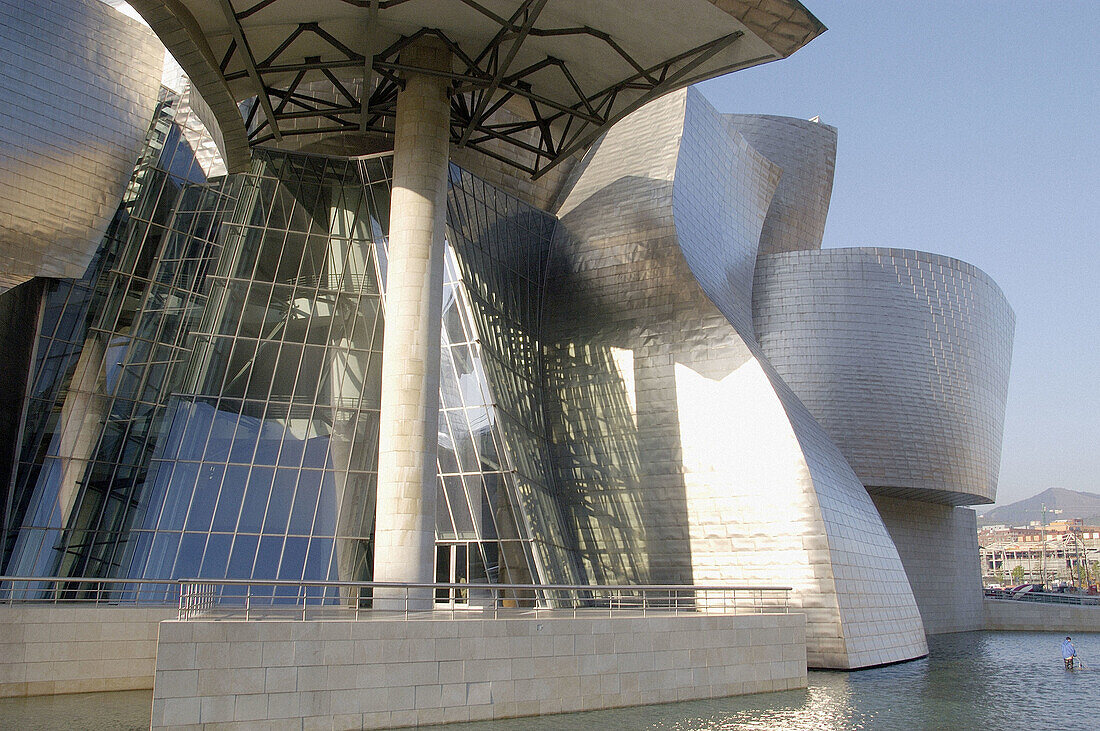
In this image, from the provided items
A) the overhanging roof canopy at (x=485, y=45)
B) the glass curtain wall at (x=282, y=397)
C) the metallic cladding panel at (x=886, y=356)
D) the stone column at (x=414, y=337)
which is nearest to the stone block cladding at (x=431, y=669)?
the stone column at (x=414, y=337)

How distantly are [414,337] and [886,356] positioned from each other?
21301mm

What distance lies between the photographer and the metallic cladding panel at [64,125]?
74.4 ft

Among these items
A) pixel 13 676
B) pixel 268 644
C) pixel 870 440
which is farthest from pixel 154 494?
pixel 870 440

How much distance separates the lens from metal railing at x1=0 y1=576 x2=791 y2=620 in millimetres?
14773

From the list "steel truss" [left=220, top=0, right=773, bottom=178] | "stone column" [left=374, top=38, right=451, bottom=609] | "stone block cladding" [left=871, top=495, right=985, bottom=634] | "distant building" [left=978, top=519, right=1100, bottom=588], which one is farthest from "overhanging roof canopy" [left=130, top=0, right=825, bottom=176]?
"distant building" [left=978, top=519, right=1100, bottom=588]

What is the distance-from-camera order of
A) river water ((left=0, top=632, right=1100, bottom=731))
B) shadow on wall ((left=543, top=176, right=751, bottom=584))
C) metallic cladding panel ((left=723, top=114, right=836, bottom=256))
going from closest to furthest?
river water ((left=0, top=632, right=1100, bottom=731)), shadow on wall ((left=543, top=176, right=751, bottom=584)), metallic cladding panel ((left=723, top=114, right=836, bottom=256))

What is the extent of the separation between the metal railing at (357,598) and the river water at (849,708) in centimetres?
193

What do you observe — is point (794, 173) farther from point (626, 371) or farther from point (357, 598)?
point (357, 598)

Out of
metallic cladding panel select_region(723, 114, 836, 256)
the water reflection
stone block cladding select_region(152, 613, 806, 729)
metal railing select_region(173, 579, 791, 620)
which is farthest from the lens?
metallic cladding panel select_region(723, 114, 836, 256)

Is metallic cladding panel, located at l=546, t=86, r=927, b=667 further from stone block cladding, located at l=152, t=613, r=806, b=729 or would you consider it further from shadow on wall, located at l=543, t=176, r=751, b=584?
stone block cladding, located at l=152, t=613, r=806, b=729

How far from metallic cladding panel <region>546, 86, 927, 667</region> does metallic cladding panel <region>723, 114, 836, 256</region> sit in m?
7.99

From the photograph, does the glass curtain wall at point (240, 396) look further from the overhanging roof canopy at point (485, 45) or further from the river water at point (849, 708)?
the river water at point (849, 708)

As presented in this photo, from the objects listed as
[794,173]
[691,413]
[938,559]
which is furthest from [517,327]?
[938,559]

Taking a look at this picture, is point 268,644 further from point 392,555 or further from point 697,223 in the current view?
point 697,223
